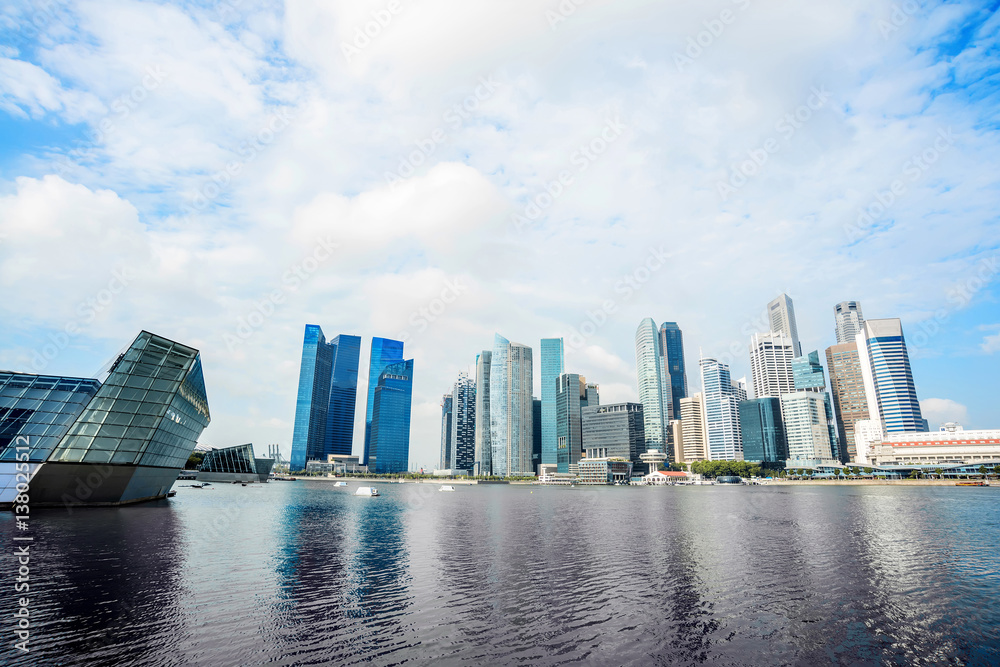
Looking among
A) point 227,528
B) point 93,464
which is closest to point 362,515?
point 227,528

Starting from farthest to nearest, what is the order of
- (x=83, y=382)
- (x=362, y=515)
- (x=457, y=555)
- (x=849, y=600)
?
(x=362, y=515), (x=83, y=382), (x=457, y=555), (x=849, y=600)

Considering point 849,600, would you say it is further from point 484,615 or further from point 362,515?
point 362,515

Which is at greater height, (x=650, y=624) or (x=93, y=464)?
(x=93, y=464)

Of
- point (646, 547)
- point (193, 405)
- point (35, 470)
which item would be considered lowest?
point (646, 547)

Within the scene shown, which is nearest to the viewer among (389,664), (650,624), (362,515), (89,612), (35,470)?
(389,664)

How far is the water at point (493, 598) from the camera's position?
23.4 m

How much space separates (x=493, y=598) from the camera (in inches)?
1280

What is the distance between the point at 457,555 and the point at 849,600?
32698mm

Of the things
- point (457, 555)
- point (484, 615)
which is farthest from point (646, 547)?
point (484, 615)

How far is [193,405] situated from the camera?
331ft

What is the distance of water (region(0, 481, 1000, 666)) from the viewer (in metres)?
23.4

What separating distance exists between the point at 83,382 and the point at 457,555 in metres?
77.8

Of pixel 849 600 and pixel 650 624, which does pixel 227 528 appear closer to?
pixel 650 624

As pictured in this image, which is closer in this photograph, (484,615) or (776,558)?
(484,615)
